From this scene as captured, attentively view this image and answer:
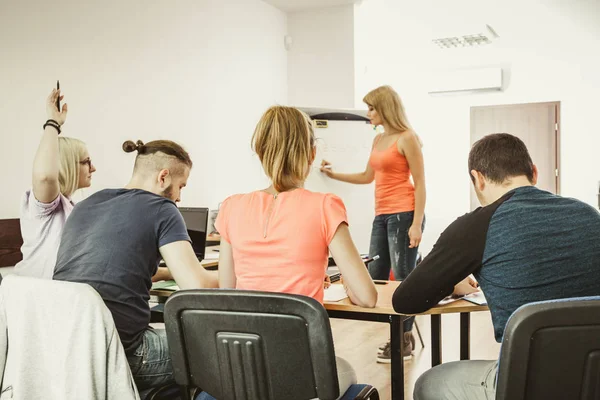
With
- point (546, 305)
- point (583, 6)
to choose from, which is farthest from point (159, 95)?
point (583, 6)

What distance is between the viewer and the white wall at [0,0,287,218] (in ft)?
11.4

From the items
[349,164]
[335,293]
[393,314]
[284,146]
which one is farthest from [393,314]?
[349,164]

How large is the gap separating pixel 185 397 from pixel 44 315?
1.48ft

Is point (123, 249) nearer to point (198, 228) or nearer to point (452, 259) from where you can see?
point (452, 259)

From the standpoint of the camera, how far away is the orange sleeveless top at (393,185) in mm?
3424

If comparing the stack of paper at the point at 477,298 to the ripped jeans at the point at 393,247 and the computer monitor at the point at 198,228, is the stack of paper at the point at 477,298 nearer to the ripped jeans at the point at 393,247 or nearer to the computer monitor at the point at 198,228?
the ripped jeans at the point at 393,247

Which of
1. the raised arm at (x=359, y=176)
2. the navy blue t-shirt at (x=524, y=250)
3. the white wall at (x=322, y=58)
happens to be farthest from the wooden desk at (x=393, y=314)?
the white wall at (x=322, y=58)

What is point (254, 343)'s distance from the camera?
1.47 metres

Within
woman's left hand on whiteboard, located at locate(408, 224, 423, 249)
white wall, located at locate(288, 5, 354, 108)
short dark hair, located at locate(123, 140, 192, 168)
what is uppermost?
white wall, located at locate(288, 5, 354, 108)

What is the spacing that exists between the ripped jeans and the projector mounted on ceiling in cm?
481

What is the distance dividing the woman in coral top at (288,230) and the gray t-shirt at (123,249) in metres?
0.21

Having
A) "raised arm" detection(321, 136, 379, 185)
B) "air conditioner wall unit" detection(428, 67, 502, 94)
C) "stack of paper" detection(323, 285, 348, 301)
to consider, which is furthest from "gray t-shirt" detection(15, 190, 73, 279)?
"air conditioner wall unit" detection(428, 67, 502, 94)

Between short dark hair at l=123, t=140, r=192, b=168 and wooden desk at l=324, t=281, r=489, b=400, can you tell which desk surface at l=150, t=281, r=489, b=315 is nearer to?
wooden desk at l=324, t=281, r=489, b=400

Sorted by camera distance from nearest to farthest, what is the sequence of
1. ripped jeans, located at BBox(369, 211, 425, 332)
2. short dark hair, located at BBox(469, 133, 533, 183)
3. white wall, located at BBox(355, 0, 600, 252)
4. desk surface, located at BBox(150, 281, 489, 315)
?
short dark hair, located at BBox(469, 133, 533, 183)
desk surface, located at BBox(150, 281, 489, 315)
ripped jeans, located at BBox(369, 211, 425, 332)
white wall, located at BBox(355, 0, 600, 252)
